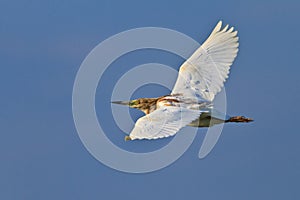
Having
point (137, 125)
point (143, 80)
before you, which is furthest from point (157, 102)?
point (137, 125)

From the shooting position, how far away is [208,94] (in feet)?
171

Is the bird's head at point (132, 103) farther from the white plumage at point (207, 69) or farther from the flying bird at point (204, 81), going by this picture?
the white plumage at point (207, 69)

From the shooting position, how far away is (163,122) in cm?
4462

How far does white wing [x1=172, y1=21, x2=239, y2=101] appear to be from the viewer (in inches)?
2056

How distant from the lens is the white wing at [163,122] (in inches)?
1692

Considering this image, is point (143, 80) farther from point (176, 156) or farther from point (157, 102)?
point (176, 156)

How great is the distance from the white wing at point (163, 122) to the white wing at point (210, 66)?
435 centimetres

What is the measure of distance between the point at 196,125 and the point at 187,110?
1.95 meters

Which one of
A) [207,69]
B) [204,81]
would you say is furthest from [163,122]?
[207,69]

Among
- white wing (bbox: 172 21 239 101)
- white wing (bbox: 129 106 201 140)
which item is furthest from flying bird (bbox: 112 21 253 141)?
white wing (bbox: 129 106 201 140)

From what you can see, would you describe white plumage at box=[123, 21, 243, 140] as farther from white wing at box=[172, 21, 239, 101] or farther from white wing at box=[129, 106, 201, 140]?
Result: white wing at box=[129, 106, 201, 140]

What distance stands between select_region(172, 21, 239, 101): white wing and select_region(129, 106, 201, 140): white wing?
4.35 meters

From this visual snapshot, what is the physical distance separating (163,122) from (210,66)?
8.94 meters

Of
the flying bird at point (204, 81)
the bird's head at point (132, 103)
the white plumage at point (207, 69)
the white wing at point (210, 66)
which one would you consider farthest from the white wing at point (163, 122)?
the bird's head at point (132, 103)
